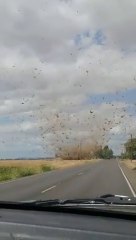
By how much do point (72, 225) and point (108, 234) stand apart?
0.91 feet

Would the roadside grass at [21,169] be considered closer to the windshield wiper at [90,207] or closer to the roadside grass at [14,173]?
the roadside grass at [14,173]

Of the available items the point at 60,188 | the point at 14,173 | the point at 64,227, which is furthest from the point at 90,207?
the point at 14,173

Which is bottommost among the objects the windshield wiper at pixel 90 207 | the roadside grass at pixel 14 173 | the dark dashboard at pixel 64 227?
the dark dashboard at pixel 64 227

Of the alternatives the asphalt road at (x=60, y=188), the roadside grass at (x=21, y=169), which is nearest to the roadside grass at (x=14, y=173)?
the roadside grass at (x=21, y=169)

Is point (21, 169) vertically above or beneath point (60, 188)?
above

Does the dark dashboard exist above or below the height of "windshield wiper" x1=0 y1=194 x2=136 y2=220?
below

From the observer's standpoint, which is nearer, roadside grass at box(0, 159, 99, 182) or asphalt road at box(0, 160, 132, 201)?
asphalt road at box(0, 160, 132, 201)

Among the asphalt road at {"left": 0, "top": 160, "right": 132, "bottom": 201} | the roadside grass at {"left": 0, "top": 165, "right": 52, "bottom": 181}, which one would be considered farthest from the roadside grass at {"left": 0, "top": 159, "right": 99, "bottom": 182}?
the asphalt road at {"left": 0, "top": 160, "right": 132, "bottom": 201}

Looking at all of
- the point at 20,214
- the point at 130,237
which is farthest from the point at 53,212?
the point at 130,237

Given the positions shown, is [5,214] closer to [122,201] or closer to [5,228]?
[5,228]

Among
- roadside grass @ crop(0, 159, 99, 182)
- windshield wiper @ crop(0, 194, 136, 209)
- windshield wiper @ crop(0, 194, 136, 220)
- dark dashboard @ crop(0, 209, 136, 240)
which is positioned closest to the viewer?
dark dashboard @ crop(0, 209, 136, 240)

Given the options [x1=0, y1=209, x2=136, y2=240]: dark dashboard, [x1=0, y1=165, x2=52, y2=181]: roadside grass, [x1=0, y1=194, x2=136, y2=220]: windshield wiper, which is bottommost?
[x1=0, y1=209, x2=136, y2=240]: dark dashboard

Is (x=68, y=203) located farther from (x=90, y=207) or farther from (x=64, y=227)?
(x=64, y=227)

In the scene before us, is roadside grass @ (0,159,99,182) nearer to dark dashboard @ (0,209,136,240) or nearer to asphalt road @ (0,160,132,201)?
asphalt road @ (0,160,132,201)
